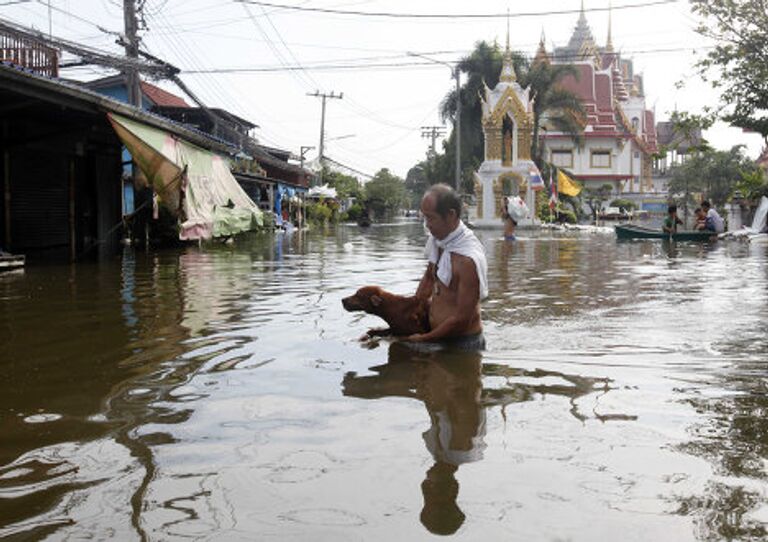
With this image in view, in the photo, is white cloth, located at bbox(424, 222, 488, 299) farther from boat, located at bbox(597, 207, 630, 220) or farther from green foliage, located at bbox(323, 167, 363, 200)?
green foliage, located at bbox(323, 167, 363, 200)

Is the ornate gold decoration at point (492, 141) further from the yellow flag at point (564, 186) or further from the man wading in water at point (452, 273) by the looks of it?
the man wading in water at point (452, 273)

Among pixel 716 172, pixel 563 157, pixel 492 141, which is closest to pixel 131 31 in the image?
pixel 492 141

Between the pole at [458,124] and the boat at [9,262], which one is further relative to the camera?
the pole at [458,124]

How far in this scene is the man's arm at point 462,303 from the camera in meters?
4.75

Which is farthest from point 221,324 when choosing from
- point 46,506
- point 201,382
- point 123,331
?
point 46,506

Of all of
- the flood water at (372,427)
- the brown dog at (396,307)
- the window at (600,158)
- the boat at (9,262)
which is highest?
the window at (600,158)

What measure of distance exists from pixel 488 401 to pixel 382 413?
59 cm

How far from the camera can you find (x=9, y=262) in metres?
11.2

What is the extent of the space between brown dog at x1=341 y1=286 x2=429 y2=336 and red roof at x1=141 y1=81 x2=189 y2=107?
32.9 metres

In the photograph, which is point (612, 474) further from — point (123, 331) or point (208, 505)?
point (123, 331)

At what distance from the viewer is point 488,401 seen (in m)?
3.92

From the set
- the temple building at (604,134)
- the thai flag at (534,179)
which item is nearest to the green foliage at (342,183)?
the temple building at (604,134)

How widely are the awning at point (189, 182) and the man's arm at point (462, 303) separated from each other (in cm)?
1016

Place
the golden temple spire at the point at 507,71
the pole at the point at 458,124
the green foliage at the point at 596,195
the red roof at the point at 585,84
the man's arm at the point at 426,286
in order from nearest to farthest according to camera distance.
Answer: the man's arm at the point at 426,286, the golden temple spire at the point at 507,71, the pole at the point at 458,124, the green foliage at the point at 596,195, the red roof at the point at 585,84
